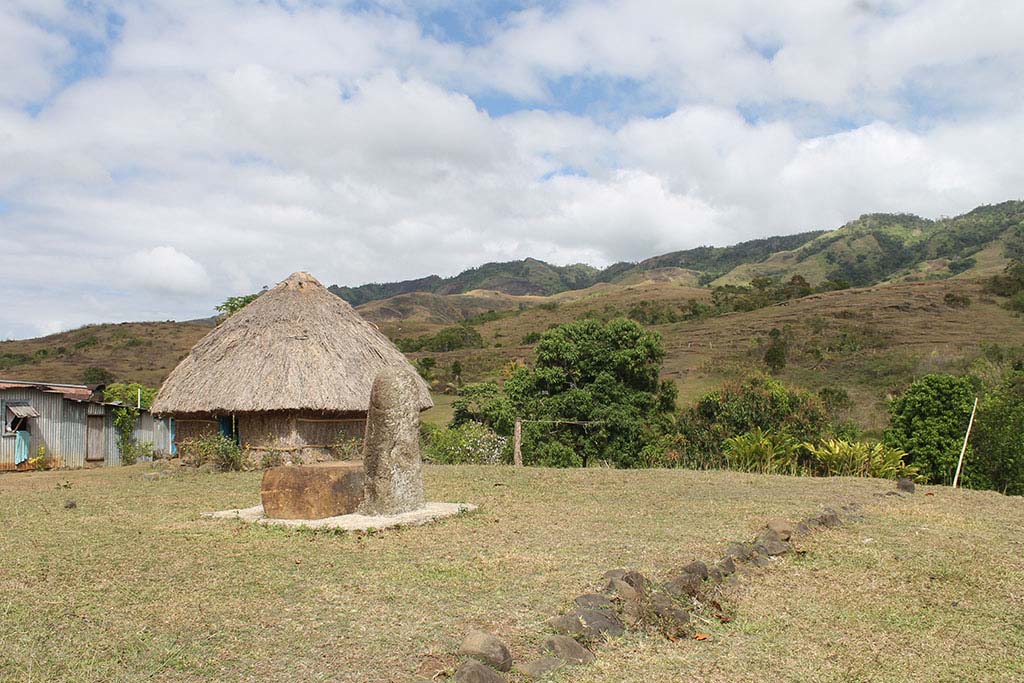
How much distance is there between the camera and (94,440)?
22.7m

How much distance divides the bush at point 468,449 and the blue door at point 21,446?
1036 cm

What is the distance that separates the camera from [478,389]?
2667 cm

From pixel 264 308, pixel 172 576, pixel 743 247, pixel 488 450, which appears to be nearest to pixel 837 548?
pixel 172 576

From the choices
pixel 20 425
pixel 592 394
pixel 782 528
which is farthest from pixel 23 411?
pixel 782 528

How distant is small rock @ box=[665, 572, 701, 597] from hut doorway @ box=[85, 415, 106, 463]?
67.4 ft

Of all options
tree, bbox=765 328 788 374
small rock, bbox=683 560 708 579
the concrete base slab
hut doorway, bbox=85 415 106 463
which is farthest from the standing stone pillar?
tree, bbox=765 328 788 374

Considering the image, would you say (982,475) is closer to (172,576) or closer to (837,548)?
(837,548)

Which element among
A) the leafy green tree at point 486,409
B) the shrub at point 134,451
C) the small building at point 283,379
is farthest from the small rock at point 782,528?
the shrub at point 134,451

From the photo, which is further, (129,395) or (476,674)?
(129,395)

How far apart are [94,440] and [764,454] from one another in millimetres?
18147

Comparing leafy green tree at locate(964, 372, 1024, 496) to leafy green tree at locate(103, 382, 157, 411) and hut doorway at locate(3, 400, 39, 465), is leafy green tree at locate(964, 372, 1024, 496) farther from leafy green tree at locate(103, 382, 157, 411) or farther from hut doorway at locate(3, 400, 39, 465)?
leafy green tree at locate(103, 382, 157, 411)

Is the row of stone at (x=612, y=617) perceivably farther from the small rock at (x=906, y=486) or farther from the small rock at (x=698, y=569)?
the small rock at (x=906, y=486)

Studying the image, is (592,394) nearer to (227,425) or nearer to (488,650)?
(227,425)

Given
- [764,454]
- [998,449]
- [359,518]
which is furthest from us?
[764,454]
